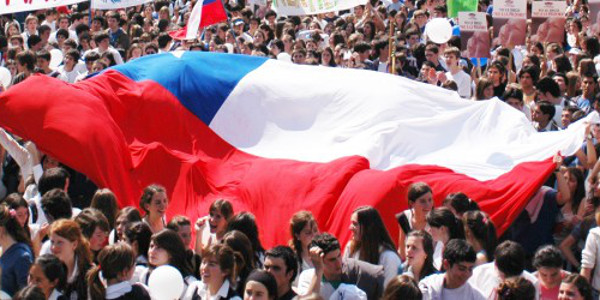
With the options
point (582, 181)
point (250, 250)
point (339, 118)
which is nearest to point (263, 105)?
point (339, 118)

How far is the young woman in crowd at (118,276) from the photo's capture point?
7.23 metres

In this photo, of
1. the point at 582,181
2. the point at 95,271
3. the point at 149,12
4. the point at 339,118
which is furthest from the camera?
the point at 149,12

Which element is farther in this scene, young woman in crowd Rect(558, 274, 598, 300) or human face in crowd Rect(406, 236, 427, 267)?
human face in crowd Rect(406, 236, 427, 267)

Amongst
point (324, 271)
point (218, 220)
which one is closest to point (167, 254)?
point (324, 271)

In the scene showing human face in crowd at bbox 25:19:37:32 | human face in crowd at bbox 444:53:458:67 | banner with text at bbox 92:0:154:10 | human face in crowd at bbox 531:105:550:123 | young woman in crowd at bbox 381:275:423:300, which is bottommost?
human face in crowd at bbox 25:19:37:32

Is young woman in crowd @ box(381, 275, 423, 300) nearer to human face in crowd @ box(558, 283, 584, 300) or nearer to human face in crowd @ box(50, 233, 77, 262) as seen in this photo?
human face in crowd @ box(558, 283, 584, 300)

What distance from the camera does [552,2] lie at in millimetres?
14148

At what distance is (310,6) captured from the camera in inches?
660

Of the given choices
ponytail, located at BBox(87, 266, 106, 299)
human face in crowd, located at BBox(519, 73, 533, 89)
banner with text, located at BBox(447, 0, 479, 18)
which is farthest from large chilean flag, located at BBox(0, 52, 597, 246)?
banner with text, located at BBox(447, 0, 479, 18)

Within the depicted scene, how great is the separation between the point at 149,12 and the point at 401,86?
11.0 m

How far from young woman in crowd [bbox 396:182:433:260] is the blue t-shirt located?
2693mm

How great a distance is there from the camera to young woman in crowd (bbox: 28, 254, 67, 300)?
285 inches

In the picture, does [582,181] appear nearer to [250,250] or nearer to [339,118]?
[339,118]

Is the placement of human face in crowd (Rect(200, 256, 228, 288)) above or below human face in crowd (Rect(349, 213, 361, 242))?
above
